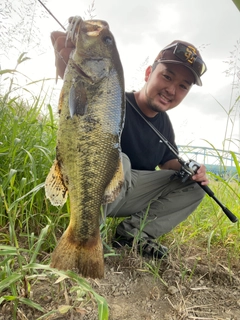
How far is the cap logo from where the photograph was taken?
9.04ft

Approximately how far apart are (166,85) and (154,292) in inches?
66.8

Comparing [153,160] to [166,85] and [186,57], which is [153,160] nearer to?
[166,85]

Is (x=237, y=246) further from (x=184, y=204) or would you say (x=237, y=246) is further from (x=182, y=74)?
(x=182, y=74)

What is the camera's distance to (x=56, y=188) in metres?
1.57

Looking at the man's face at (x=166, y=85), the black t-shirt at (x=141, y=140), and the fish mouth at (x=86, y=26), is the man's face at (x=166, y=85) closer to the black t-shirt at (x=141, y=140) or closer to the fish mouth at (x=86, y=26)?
the black t-shirt at (x=141, y=140)

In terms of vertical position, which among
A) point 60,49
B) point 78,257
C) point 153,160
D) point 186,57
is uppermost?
point 186,57

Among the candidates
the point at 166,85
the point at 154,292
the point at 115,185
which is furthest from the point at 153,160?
the point at 115,185

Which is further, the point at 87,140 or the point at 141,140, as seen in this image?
the point at 141,140

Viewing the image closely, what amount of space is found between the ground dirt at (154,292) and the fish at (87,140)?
8.4 inches

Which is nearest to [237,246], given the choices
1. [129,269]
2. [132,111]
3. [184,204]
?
[184,204]

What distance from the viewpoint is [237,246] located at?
2.59m

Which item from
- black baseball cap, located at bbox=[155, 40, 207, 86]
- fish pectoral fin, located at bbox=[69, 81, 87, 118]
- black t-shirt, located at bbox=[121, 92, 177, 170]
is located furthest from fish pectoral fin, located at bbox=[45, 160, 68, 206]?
black baseball cap, located at bbox=[155, 40, 207, 86]

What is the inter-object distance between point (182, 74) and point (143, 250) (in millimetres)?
1556

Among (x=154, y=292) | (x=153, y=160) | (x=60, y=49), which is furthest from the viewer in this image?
(x=153, y=160)
